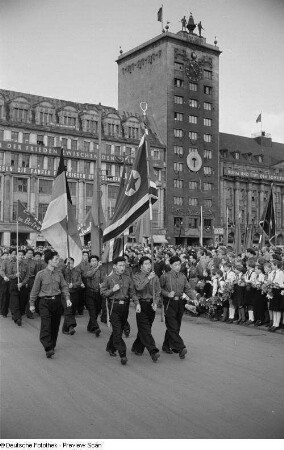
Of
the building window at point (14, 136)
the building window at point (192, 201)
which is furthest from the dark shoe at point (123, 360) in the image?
the building window at point (192, 201)

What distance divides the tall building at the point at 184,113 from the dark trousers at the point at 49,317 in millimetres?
54019

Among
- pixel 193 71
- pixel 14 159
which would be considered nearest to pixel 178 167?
pixel 193 71

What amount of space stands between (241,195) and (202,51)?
20552 millimetres

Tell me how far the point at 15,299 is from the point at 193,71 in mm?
57186

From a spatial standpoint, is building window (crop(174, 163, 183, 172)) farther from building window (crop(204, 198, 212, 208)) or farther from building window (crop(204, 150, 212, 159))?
building window (crop(204, 198, 212, 208))

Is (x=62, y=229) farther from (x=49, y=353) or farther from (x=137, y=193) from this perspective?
(x=49, y=353)

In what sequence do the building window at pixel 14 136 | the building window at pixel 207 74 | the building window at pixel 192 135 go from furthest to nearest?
the building window at pixel 207 74 < the building window at pixel 192 135 < the building window at pixel 14 136

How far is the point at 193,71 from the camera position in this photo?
220ft

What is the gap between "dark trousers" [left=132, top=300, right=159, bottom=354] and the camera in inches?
382

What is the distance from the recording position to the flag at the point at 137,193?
11664 mm

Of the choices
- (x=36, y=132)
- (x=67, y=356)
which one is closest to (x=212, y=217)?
(x=36, y=132)

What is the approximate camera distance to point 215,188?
69750 mm

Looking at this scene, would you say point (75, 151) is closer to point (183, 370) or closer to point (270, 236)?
point (270, 236)

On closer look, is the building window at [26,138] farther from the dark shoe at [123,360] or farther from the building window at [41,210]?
the dark shoe at [123,360]
